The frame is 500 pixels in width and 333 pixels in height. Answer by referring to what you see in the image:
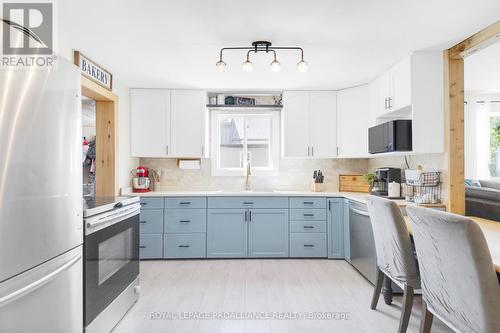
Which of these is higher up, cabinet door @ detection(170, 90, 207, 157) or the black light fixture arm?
the black light fixture arm

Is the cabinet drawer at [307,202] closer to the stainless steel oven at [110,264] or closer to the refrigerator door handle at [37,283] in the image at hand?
the stainless steel oven at [110,264]

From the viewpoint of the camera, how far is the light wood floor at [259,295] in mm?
2125

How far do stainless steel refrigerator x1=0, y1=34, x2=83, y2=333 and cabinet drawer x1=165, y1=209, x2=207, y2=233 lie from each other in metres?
1.98

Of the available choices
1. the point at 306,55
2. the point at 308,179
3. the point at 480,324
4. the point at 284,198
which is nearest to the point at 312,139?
the point at 308,179

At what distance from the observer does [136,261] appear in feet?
8.05

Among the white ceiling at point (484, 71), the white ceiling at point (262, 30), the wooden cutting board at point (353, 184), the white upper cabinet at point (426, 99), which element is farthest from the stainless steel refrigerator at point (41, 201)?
the white ceiling at point (484, 71)

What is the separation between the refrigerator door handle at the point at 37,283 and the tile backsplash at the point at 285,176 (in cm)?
266

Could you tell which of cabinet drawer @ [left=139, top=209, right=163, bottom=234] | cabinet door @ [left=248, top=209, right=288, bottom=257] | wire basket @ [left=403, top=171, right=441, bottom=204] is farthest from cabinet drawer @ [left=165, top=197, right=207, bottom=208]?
wire basket @ [left=403, top=171, right=441, bottom=204]

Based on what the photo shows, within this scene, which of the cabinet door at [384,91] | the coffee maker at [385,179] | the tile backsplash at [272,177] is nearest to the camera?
the cabinet door at [384,91]

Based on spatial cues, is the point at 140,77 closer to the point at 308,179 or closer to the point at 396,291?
the point at 308,179

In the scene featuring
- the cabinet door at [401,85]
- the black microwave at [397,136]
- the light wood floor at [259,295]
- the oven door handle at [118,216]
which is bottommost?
the light wood floor at [259,295]

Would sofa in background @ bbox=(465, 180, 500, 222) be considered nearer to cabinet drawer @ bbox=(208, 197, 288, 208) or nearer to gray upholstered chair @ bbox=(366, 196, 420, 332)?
gray upholstered chair @ bbox=(366, 196, 420, 332)

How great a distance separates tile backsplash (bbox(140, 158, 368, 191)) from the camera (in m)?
4.21

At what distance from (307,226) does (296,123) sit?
1419 mm
